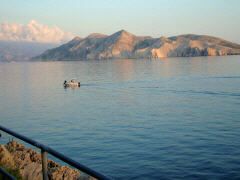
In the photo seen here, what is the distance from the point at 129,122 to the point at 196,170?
16.3m

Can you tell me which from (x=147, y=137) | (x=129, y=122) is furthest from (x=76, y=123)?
(x=147, y=137)

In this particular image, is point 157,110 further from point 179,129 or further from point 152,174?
point 152,174

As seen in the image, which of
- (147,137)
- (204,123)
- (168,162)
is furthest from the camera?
(204,123)

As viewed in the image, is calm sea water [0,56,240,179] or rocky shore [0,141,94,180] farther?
calm sea water [0,56,240,179]

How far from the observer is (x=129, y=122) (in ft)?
116

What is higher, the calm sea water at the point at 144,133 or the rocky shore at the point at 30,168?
the rocky shore at the point at 30,168

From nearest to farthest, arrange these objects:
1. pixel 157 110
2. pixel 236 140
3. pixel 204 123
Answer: pixel 236 140 → pixel 204 123 → pixel 157 110

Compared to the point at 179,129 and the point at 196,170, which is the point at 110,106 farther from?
the point at 196,170

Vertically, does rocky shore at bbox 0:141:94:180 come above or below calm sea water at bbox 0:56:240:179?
above

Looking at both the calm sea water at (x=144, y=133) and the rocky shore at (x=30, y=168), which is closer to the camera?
the rocky shore at (x=30, y=168)

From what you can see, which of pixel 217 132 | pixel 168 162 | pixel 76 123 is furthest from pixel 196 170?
pixel 76 123

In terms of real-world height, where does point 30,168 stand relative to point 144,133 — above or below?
above

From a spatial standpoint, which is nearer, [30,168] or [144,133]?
[30,168]

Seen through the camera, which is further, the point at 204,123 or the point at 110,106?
the point at 110,106
